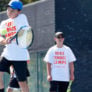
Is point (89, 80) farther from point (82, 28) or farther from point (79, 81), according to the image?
point (82, 28)

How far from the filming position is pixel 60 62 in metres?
10.3

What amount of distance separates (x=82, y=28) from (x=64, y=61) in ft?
10.6

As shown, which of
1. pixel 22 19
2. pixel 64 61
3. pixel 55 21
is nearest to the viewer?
pixel 22 19

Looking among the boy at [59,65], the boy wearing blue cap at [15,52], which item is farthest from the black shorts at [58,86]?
the boy wearing blue cap at [15,52]

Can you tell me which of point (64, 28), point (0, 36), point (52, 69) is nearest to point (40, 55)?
point (64, 28)

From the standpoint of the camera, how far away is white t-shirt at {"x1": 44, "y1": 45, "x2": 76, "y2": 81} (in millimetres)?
10328

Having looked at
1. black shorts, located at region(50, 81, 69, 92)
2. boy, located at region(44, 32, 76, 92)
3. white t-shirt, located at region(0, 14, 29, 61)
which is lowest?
black shorts, located at region(50, 81, 69, 92)

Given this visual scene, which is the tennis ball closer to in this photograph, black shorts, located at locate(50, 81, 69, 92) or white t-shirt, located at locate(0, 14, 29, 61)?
white t-shirt, located at locate(0, 14, 29, 61)

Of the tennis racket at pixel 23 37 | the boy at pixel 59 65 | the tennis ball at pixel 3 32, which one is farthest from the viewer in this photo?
the boy at pixel 59 65

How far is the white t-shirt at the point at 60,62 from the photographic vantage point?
10.3m

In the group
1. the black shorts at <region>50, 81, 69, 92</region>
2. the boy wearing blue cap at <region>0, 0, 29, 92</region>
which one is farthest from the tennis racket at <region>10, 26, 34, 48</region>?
the black shorts at <region>50, 81, 69, 92</region>

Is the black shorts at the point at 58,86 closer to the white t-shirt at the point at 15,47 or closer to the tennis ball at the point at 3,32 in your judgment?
the white t-shirt at the point at 15,47

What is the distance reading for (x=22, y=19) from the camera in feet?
29.1

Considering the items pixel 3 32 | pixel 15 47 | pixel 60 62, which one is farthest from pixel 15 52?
pixel 60 62
